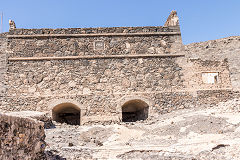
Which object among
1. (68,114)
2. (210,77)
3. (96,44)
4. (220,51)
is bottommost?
(68,114)

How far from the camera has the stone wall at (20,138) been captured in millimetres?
3771

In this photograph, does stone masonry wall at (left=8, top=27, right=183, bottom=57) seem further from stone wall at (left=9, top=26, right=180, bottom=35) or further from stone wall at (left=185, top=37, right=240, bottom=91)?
stone wall at (left=185, top=37, right=240, bottom=91)

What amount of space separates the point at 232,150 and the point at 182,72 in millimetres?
7848

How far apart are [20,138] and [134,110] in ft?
34.6

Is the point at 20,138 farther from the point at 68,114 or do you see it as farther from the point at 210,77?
the point at 210,77

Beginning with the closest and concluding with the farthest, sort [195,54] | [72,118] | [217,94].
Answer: [217,94] → [72,118] → [195,54]

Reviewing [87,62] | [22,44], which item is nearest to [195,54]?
[87,62]

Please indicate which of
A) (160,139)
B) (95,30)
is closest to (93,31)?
(95,30)

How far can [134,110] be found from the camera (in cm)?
1453

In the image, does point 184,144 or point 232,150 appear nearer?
point 232,150

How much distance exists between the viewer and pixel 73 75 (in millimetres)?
13125

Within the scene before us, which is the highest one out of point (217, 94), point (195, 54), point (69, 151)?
point (195, 54)

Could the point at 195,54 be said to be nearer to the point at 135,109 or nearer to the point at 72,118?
the point at 135,109

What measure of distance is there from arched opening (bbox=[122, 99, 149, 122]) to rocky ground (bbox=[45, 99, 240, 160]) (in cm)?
135
